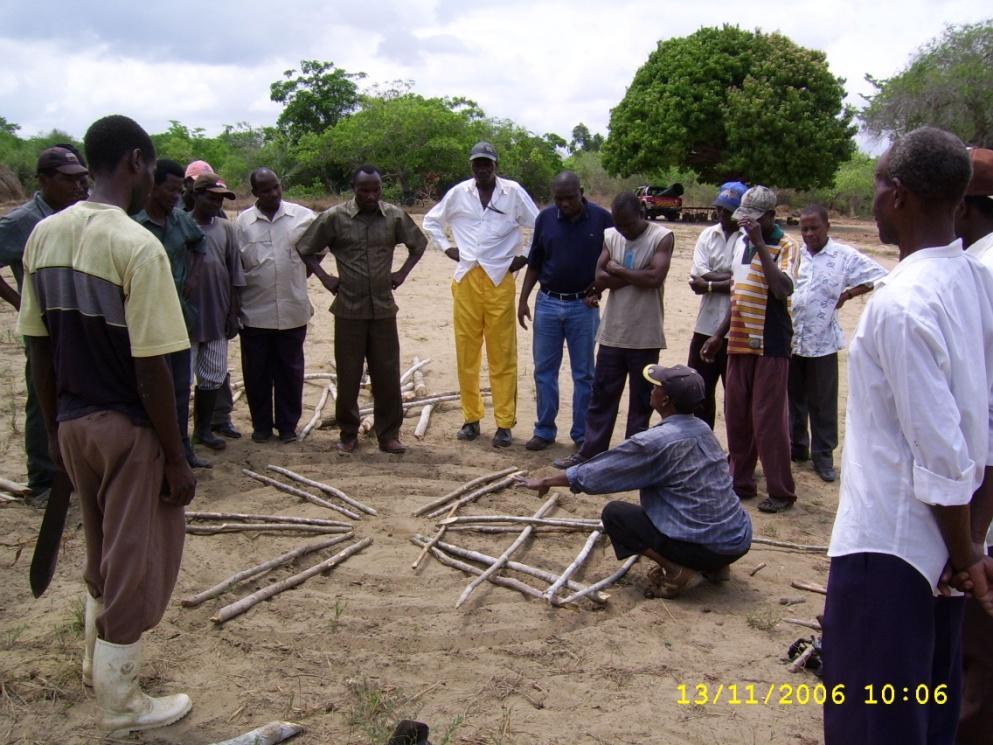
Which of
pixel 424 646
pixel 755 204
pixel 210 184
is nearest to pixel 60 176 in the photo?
pixel 210 184

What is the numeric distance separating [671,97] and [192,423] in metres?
25.6

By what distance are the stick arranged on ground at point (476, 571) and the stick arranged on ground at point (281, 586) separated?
396 mm

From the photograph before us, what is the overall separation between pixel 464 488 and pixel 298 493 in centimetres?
111

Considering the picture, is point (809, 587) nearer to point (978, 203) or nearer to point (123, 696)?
point (978, 203)

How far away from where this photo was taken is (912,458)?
6.82ft

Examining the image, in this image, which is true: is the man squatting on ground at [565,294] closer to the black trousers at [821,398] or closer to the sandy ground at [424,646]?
the sandy ground at [424,646]

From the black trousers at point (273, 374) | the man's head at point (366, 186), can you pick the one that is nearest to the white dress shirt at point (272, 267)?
the black trousers at point (273, 374)

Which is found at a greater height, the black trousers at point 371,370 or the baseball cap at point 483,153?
the baseball cap at point 483,153

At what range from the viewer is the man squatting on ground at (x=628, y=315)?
6.01 metres

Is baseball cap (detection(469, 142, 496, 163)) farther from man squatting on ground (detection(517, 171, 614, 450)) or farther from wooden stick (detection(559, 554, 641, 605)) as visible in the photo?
wooden stick (detection(559, 554, 641, 605))

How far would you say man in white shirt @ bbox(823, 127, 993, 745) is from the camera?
2.00 meters

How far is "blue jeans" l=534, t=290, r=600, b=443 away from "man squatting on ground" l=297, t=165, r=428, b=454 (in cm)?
112

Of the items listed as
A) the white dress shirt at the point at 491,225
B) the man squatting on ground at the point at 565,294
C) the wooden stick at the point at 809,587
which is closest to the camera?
the wooden stick at the point at 809,587

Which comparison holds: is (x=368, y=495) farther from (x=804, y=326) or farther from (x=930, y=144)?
(x=930, y=144)
